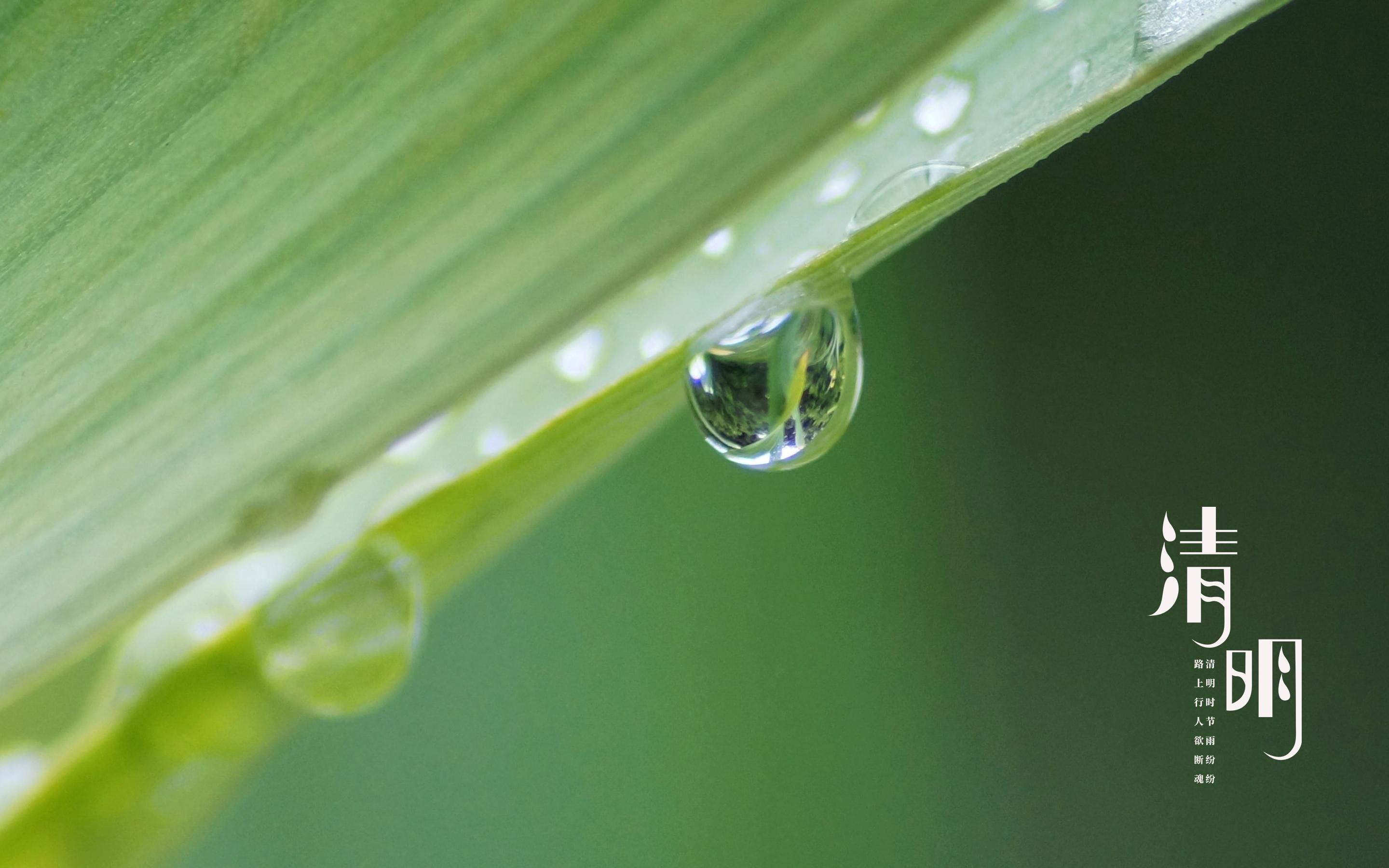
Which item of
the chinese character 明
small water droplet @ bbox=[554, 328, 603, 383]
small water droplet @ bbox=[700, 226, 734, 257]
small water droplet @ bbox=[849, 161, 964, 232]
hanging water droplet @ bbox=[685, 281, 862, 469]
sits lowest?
small water droplet @ bbox=[554, 328, 603, 383]

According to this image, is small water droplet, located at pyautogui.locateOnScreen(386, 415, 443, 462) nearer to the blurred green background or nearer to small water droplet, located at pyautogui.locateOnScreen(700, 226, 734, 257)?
small water droplet, located at pyautogui.locateOnScreen(700, 226, 734, 257)

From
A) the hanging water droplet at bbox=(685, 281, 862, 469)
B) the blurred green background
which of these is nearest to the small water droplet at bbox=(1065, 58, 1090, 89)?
the hanging water droplet at bbox=(685, 281, 862, 469)

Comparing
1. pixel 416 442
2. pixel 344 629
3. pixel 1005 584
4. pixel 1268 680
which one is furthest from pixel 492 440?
pixel 1268 680

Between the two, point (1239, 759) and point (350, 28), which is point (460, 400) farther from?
point (1239, 759)

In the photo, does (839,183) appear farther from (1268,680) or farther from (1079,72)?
(1268,680)

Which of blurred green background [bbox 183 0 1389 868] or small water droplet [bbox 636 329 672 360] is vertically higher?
blurred green background [bbox 183 0 1389 868]
